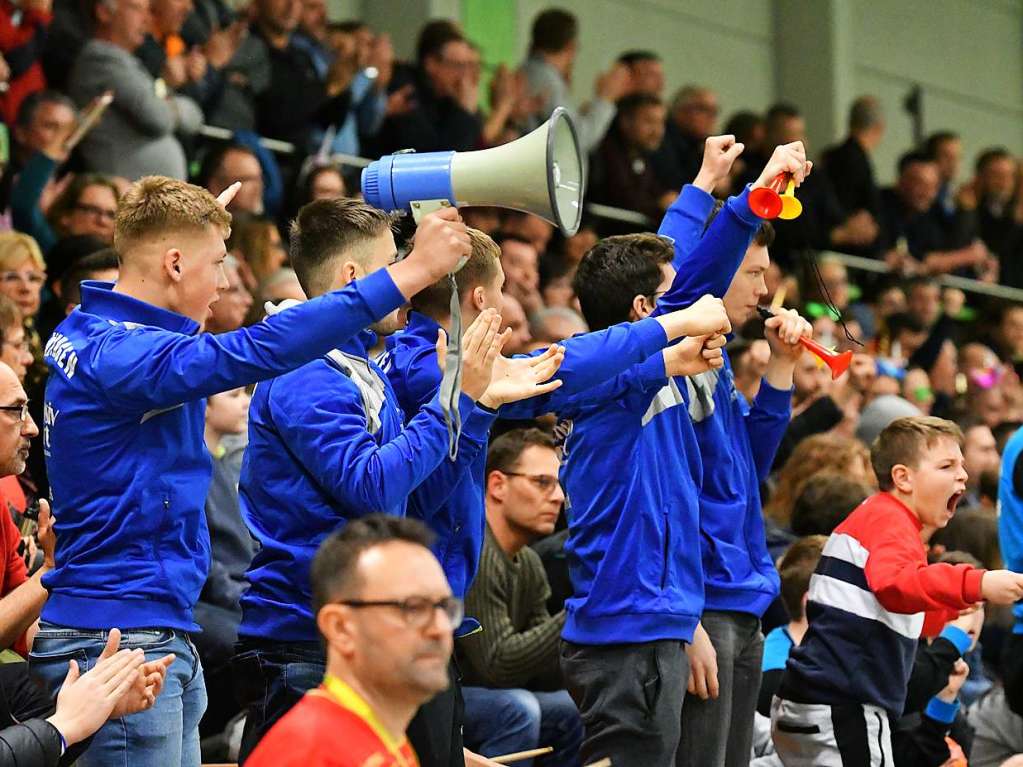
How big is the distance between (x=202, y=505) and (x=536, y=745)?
210 cm

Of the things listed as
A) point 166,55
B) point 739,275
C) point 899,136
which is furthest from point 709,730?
point 899,136

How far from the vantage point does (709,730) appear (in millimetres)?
4016

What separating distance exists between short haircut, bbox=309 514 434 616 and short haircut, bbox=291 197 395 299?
103 centimetres

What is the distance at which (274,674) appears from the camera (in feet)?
10.9

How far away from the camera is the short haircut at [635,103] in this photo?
954cm

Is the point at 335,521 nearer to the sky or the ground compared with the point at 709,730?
nearer to the sky

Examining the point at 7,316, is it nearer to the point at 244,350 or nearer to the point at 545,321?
the point at 244,350

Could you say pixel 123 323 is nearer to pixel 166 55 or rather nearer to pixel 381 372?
pixel 381 372

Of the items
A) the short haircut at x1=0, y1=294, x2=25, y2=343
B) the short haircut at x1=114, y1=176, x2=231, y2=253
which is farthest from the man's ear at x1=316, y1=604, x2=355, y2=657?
the short haircut at x1=0, y1=294, x2=25, y2=343

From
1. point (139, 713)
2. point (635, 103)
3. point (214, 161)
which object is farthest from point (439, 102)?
point (139, 713)

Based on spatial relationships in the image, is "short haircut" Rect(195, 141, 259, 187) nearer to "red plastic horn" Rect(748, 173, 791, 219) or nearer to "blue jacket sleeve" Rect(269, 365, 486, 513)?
"red plastic horn" Rect(748, 173, 791, 219)

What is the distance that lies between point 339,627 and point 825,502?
3530mm

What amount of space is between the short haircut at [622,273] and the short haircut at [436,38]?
494 centimetres

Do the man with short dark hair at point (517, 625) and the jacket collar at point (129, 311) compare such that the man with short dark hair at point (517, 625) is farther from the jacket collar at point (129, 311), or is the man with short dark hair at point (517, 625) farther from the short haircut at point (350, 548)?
the short haircut at point (350, 548)
